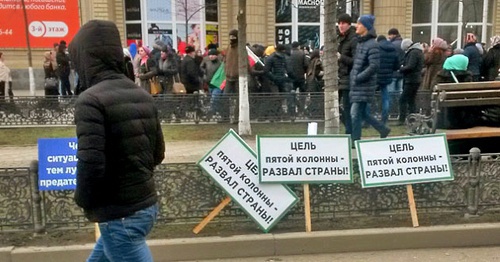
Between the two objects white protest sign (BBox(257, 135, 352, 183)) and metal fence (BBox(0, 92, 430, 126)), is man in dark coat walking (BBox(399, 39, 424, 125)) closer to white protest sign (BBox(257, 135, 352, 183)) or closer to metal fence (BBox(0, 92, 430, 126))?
metal fence (BBox(0, 92, 430, 126))

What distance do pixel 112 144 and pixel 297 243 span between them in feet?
8.20

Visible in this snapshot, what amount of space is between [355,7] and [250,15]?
5732mm

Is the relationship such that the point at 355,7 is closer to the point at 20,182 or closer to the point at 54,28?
the point at 54,28

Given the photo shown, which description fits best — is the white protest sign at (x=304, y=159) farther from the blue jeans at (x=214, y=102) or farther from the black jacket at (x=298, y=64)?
the black jacket at (x=298, y=64)

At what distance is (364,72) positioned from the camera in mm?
7109

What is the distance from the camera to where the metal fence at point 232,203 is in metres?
4.62

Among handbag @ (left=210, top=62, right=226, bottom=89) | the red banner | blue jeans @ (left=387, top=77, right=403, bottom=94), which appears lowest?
blue jeans @ (left=387, top=77, right=403, bottom=94)

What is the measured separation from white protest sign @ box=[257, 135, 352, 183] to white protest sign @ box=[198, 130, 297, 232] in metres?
0.11

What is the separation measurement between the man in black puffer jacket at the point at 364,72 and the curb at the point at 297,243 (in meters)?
2.87

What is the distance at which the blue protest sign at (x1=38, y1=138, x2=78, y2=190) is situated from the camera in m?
4.48

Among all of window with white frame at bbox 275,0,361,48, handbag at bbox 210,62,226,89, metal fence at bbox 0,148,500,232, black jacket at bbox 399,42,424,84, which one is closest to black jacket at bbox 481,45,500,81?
black jacket at bbox 399,42,424,84

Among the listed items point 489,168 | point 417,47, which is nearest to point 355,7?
point 417,47

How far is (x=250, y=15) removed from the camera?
24.6m

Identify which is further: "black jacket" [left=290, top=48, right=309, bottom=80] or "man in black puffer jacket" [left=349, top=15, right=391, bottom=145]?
"black jacket" [left=290, top=48, right=309, bottom=80]
